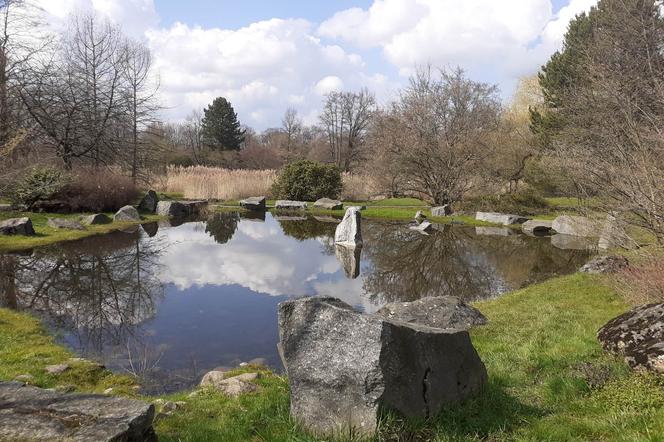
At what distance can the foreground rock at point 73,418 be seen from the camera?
313cm

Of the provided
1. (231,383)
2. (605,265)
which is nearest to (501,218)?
(605,265)

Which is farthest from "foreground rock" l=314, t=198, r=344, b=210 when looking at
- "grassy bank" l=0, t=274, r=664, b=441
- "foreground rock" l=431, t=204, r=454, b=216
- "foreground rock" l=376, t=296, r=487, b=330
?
"grassy bank" l=0, t=274, r=664, b=441

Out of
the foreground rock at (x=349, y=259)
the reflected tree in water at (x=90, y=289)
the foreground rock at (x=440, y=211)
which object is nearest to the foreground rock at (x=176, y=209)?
the reflected tree in water at (x=90, y=289)

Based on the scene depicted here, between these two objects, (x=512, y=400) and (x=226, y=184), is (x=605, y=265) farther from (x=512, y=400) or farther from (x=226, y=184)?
(x=226, y=184)

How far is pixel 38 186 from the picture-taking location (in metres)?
21.6

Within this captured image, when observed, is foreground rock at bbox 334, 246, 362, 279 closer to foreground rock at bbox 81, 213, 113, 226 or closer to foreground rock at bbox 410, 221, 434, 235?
foreground rock at bbox 410, 221, 434, 235

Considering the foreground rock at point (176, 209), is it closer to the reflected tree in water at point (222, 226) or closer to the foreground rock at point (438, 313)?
the reflected tree in water at point (222, 226)

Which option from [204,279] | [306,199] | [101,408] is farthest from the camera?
[306,199]

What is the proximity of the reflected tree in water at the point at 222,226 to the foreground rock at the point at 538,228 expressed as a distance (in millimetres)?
14639

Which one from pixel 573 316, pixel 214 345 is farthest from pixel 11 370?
pixel 573 316

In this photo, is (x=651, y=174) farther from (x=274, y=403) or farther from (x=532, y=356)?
(x=274, y=403)

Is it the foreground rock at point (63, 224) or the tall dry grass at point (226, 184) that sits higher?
the tall dry grass at point (226, 184)

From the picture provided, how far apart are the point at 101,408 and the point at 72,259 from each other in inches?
506

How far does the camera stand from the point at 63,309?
33.4 ft
